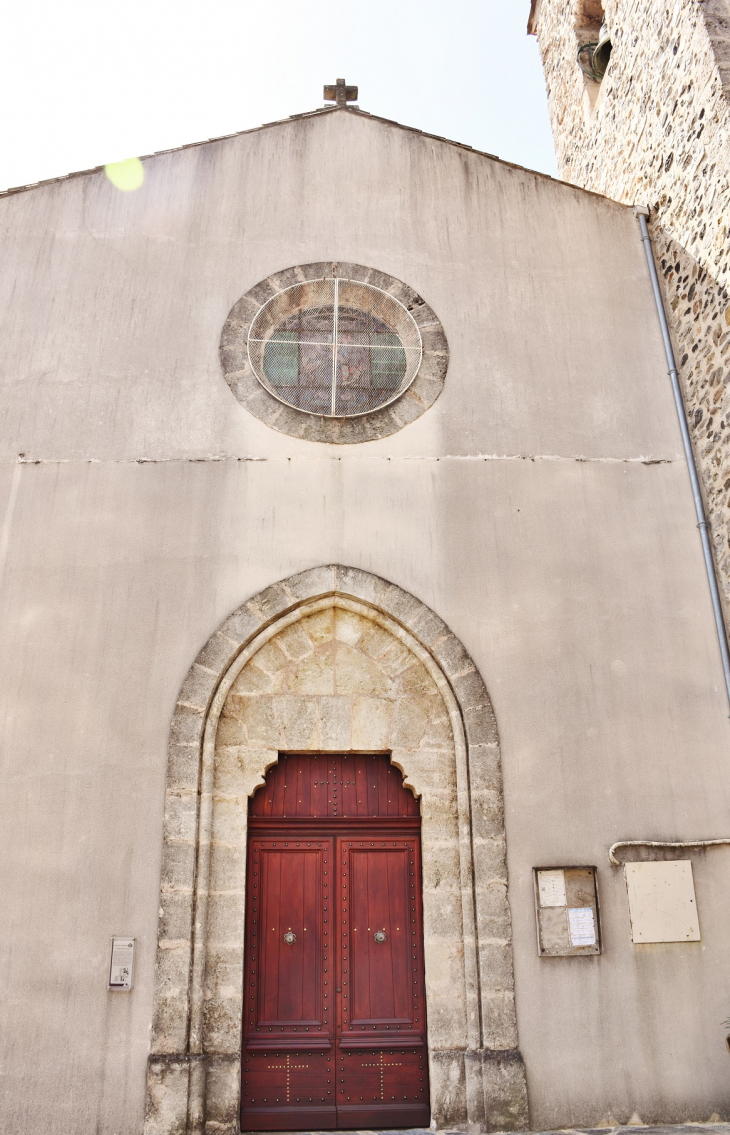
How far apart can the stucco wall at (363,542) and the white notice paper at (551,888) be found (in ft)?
0.29

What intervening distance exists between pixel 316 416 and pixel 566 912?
369 centimetres

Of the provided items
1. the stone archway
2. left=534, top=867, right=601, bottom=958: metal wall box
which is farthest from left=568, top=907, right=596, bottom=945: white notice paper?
the stone archway

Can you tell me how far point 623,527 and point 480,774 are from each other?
81.8 inches

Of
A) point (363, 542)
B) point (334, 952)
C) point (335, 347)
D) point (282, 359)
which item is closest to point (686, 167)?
point (335, 347)

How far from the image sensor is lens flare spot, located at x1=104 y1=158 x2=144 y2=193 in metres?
7.03

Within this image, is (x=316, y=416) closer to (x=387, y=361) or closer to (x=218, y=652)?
(x=387, y=361)

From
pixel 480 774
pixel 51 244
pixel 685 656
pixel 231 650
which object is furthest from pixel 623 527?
pixel 51 244

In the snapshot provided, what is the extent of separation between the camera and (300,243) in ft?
23.0

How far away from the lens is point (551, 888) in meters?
5.34

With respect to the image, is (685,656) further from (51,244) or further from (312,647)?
(51,244)

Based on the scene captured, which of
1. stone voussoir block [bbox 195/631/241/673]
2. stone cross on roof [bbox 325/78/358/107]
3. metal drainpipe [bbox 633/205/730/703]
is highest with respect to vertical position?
stone cross on roof [bbox 325/78/358/107]

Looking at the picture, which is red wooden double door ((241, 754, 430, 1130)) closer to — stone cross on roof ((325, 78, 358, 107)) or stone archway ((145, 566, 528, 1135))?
stone archway ((145, 566, 528, 1135))

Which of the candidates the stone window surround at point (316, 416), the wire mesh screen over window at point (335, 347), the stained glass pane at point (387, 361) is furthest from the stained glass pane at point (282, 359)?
the stained glass pane at point (387, 361)

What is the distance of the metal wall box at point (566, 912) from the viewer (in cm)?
523
